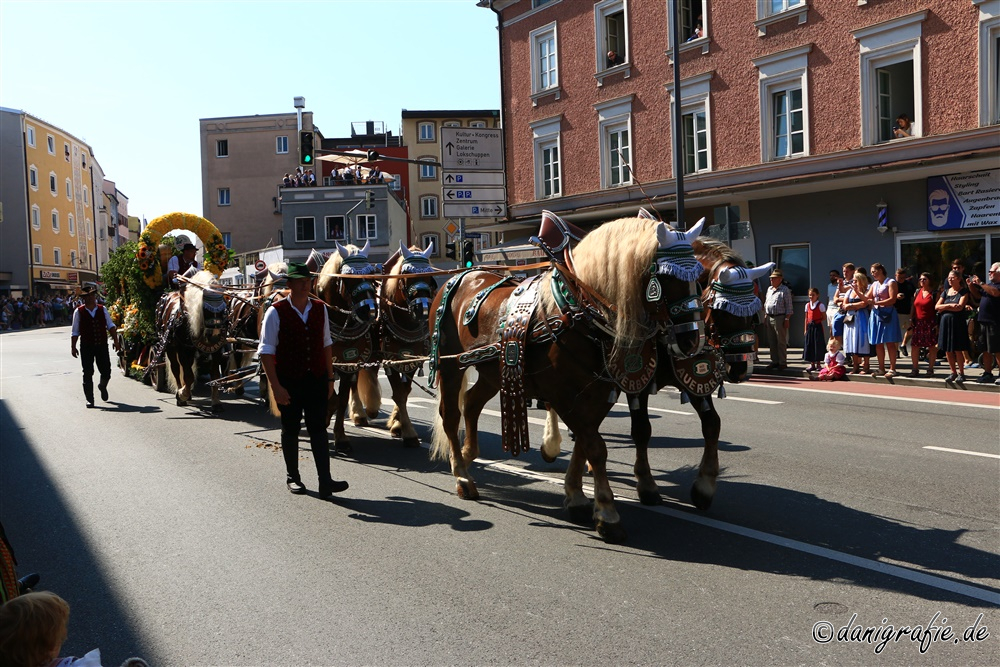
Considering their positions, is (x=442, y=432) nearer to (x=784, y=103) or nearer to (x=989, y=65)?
(x=989, y=65)

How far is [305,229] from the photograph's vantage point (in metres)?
52.5

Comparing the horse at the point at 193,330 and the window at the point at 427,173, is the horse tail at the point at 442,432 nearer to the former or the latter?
the horse at the point at 193,330

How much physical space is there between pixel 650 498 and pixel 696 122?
17786 millimetres

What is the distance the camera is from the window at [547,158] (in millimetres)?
26906

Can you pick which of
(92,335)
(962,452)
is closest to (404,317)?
(962,452)

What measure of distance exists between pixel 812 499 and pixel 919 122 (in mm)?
13522

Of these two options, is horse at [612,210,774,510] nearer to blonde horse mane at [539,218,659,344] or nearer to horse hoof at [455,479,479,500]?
blonde horse mane at [539,218,659,344]

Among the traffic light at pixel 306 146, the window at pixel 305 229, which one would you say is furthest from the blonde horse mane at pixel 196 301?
the window at pixel 305 229

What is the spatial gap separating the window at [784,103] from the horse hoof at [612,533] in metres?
16.1

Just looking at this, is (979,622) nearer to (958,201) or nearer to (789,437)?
(789,437)

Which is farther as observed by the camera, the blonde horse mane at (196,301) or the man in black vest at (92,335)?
the man in black vest at (92,335)

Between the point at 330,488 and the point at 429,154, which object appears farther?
the point at 429,154

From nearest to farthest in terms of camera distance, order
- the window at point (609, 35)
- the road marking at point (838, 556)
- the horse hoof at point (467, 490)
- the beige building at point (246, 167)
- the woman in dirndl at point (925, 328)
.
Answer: the road marking at point (838, 556) < the horse hoof at point (467, 490) < the woman in dirndl at point (925, 328) < the window at point (609, 35) < the beige building at point (246, 167)

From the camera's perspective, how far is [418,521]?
20.1 ft
